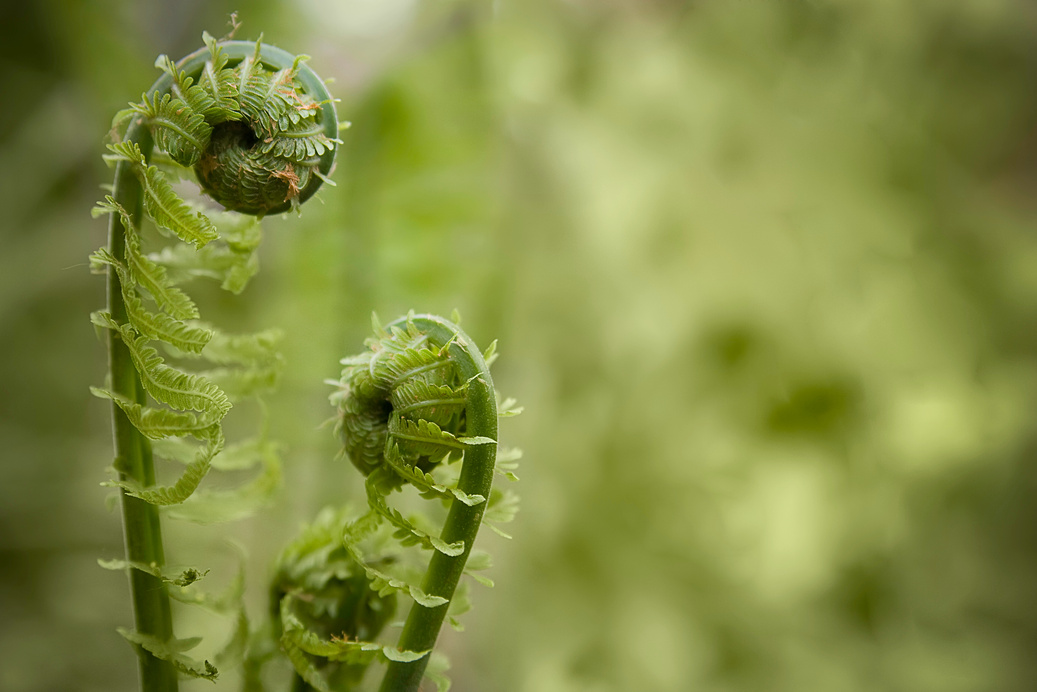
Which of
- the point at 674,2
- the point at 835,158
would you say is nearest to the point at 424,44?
the point at 674,2

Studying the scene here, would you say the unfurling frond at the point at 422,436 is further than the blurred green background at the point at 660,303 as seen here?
No

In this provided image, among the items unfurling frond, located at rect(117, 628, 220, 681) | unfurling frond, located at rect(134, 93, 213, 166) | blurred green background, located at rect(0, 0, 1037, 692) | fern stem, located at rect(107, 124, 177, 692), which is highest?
blurred green background, located at rect(0, 0, 1037, 692)

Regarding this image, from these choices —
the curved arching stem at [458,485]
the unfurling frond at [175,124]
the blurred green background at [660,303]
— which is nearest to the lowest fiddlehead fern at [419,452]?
the curved arching stem at [458,485]

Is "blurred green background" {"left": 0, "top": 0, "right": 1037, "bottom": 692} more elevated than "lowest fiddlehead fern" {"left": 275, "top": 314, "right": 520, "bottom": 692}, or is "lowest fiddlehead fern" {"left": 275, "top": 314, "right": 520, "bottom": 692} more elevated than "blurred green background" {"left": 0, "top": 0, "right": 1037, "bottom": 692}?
"blurred green background" {"left": 0, "top": 0, "right": 1037, "bottom": 692}

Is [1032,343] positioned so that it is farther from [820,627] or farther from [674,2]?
[674,2]

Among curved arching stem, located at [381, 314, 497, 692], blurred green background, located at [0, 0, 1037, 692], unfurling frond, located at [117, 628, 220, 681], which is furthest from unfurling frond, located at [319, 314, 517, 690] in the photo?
blurred green background, located at [0, 0, 1037, 692]

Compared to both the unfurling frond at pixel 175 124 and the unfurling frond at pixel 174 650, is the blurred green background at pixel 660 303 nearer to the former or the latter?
the unfurling frond at pixel 174 650

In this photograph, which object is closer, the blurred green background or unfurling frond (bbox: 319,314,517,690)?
unfurling frond (bbox: 319,314,517,690)

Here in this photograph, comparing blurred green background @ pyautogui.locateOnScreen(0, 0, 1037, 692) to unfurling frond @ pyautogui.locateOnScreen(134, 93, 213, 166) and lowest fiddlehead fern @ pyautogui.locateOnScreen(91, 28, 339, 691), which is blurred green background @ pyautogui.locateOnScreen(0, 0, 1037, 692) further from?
unfurling frond @ pyautogui.locateOnScreen(134, 93, 213, 166)
